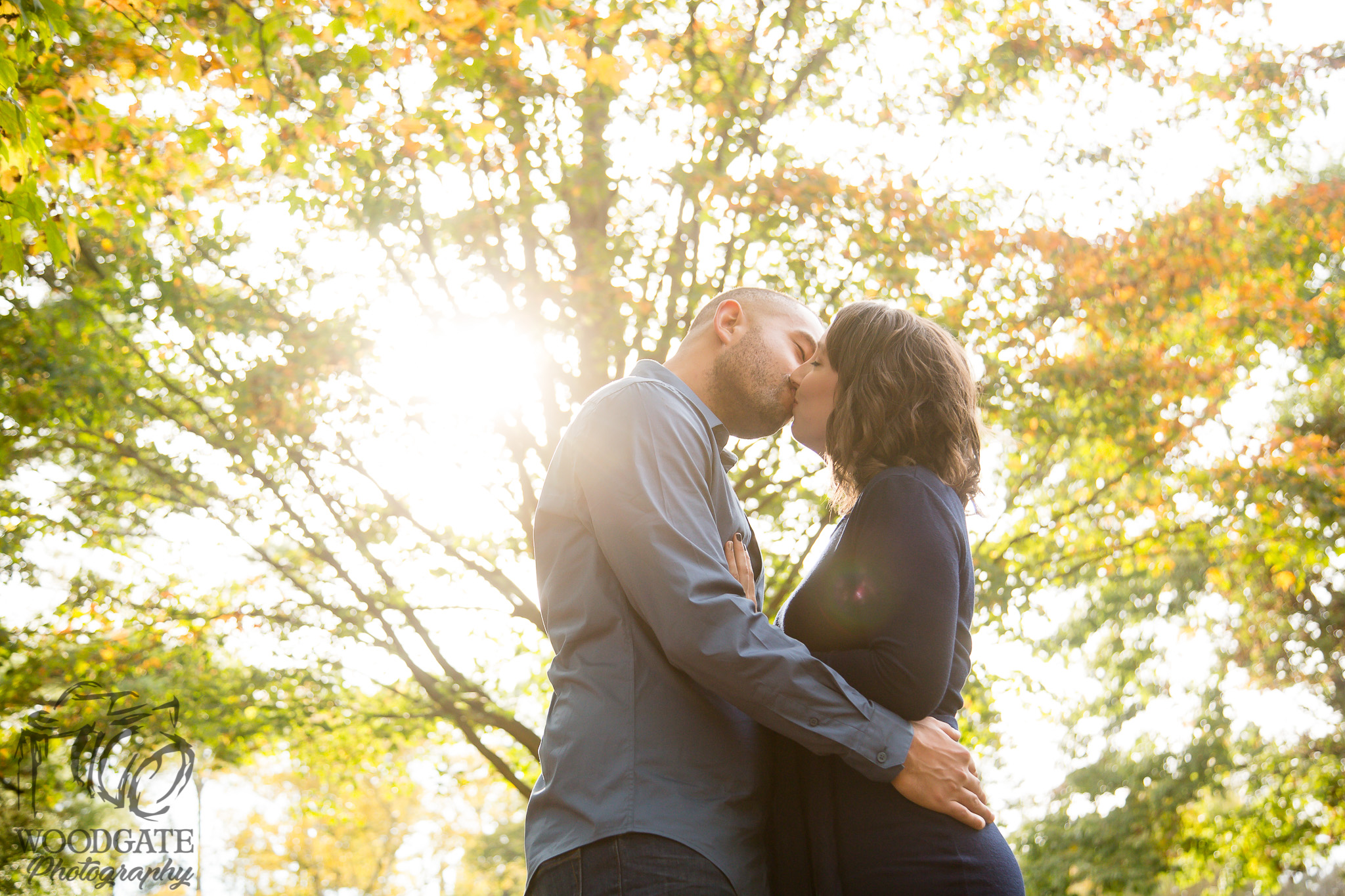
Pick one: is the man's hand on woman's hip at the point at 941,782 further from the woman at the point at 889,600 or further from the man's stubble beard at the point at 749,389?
the man's stubble beard at the point at 749,389

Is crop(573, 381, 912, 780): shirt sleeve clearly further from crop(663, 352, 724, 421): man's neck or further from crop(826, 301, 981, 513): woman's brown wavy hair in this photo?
crop(663, 352, 724, 421): man's neck

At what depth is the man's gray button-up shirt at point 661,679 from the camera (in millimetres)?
1842

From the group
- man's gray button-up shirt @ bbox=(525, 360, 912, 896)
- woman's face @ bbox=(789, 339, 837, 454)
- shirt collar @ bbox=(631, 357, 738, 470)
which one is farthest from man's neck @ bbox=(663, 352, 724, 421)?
man's gray button-up shirt @ bbox=(525, 360, 912, 896)

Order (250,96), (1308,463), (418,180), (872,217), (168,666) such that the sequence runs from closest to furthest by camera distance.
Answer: (250,96) < (418,180) < (872,217) < (168,666) < (1308,463)

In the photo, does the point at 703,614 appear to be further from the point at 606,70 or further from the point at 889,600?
the point at 606,70

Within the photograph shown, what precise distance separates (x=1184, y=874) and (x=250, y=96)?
17572mm

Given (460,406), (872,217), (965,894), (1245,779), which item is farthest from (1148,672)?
(965,894)

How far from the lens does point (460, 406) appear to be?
7016mm

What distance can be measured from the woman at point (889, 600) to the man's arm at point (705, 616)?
0.11 metres

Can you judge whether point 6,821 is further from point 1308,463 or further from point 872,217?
point 1308,463

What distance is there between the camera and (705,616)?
6.13ft

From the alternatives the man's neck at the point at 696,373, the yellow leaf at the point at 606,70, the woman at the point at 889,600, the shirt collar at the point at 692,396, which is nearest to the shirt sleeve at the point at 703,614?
the woman at the point at 889,600

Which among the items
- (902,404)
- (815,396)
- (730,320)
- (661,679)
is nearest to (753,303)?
(730,320)

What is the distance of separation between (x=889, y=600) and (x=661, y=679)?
53cm
